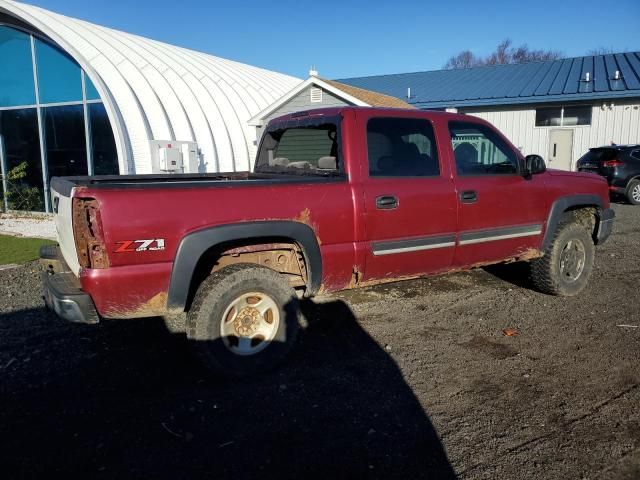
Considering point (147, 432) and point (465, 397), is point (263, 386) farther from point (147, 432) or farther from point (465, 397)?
point (465, 397)

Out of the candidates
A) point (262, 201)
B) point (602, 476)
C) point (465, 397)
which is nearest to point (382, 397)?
point (465, 397)

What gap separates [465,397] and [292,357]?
1440 millimetres

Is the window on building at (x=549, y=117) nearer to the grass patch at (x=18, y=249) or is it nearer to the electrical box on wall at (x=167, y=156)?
the electrical box on wall at (x=167, y=156)

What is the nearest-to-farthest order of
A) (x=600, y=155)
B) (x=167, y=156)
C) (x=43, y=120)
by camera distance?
(x=167, y=156) < (x=43, y=120) < (x=600, y=155)

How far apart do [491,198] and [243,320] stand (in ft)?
8.81

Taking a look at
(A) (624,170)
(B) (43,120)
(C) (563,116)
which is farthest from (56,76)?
(C) (563,116)

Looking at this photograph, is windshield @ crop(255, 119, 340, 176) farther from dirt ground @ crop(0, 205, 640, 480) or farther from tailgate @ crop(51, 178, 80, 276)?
A: tailgate @ crop(51, 178, 80, 276)

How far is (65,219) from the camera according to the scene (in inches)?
149

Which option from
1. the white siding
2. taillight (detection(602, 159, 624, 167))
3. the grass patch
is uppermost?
the white siding

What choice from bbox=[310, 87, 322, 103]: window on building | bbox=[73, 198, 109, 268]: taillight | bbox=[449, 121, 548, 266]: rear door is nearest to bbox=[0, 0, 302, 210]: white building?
bbox=[310, 87, 322, 103]: window on building

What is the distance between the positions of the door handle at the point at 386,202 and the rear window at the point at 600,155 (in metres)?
13.0

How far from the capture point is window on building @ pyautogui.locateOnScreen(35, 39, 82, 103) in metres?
12.6

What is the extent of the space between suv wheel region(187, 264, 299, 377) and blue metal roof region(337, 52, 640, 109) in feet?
58.5

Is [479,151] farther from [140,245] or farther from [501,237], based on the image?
[140,245]
